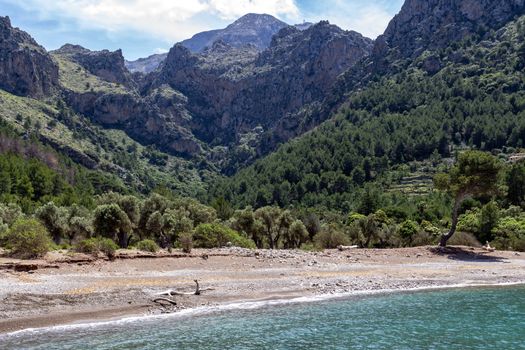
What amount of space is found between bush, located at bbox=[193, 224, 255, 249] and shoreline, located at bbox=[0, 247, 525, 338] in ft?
34.1

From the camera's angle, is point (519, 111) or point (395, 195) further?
point (519, 111)

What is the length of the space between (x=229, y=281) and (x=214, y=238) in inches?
916

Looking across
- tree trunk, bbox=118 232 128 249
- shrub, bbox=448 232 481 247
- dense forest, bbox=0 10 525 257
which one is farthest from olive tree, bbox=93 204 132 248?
shrub, bbox=448 232 481 247

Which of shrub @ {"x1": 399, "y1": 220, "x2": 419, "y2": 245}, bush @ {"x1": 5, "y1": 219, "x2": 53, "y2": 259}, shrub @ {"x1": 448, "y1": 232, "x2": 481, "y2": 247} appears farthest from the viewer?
shrub @ {"x1": 399, "y1": 220, "x2": 419, "y2": 245}

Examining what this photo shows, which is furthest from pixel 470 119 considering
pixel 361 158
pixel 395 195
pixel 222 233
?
pixel 222 233

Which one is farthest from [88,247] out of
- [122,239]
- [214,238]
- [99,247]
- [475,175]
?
[475,175]

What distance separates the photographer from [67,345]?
22094 millimetres

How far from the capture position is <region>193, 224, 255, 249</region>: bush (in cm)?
5966

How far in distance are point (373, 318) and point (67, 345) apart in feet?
54.7

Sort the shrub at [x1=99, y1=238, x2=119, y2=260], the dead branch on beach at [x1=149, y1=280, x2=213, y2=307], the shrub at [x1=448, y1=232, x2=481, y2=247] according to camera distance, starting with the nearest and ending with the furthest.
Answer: the dead branch on beach at [x1=149, y1=280, x2=213, y2=307] < the shrub at [x1=99, y1=238, x2=119, y2=260] < the shrub at [x1=448, y1=232, x2=481, y2=247]

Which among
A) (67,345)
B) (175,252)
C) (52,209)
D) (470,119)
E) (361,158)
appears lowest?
(67,345)

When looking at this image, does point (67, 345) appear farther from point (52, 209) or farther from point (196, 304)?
point (52, 209)

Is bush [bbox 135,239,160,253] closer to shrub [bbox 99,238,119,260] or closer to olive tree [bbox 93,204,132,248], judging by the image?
shrub [bbox 99,238,119,260]

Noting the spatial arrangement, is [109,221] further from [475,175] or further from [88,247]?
[475,175]
